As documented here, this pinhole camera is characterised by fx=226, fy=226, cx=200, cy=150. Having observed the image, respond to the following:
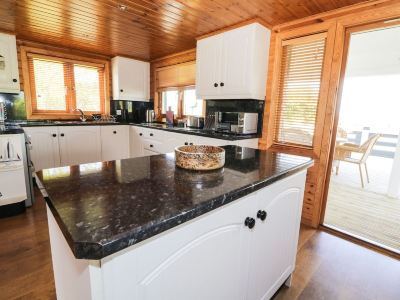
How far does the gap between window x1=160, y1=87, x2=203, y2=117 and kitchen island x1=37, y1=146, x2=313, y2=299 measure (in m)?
2.43

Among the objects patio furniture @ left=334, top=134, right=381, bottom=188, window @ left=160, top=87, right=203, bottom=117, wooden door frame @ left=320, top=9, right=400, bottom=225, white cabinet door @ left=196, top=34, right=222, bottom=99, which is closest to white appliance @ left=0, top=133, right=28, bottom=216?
white cabinet door @ left=196, top=34, right=222, bottom=99

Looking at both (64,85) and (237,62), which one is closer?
(237,62)

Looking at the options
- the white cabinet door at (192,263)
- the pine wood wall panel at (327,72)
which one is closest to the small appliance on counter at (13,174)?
the white cabinet door at (192,263)

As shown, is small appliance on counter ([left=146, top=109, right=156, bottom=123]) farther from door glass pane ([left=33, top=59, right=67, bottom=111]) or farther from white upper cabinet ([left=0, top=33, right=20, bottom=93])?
white upper cabinet ([left=0, top=33, right=20, bottom=93])

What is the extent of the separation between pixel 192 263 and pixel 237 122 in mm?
2146

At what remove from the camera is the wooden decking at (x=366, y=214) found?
2.27 metres

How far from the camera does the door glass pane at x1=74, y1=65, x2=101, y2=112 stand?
12.9ft

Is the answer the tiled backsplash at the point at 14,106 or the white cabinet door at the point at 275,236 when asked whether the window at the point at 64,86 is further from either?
the white cabinet door at the point at 275,236

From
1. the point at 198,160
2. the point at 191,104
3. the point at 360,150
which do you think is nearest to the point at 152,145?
the point at 191,104

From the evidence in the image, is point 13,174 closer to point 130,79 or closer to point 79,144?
point 79,144

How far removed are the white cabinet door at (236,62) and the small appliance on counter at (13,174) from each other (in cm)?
229

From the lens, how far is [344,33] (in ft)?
6.88

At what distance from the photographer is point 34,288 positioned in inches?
57.8

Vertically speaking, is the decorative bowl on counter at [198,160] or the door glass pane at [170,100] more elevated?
the door glass pane at [170,100]
